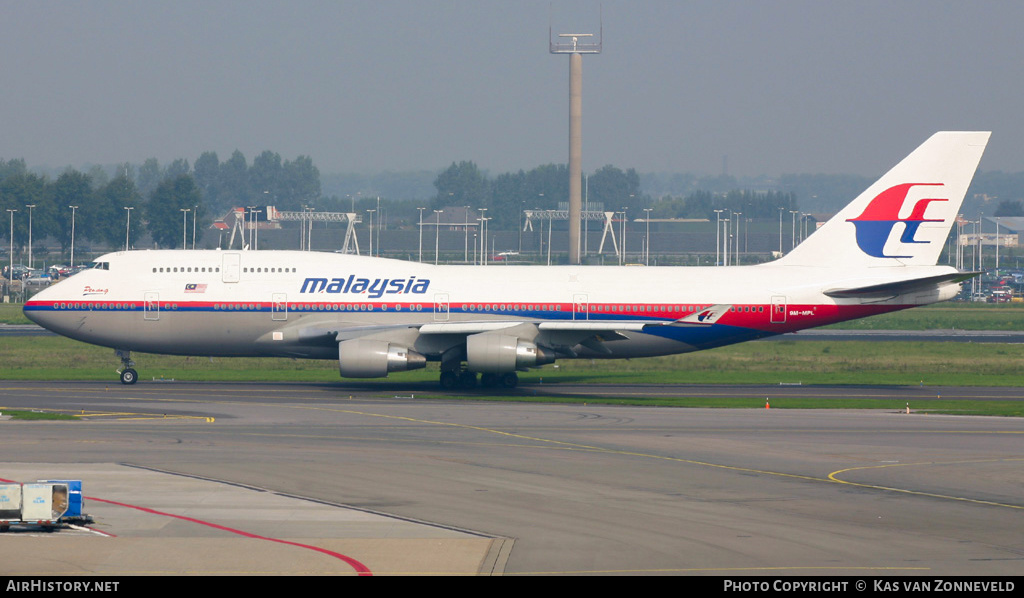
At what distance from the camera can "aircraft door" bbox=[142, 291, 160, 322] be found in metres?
45.5

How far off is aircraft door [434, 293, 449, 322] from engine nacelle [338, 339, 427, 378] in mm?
2582

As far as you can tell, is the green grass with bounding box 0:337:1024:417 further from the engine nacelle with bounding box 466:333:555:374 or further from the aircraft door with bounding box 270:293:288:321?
the aircraft door with bounding box 270:293:288:321

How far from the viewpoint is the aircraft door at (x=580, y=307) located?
45562 mm

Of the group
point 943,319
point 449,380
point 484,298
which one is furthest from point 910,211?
point 943,319

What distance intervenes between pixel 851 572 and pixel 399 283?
104 ft

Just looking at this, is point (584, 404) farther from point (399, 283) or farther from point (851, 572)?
point (851, 572)

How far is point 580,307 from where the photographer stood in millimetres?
45625

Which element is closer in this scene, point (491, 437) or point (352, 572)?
point (352, 572)

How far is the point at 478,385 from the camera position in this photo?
46.9m

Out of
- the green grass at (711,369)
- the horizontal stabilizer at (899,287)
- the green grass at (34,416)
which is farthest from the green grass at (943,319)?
the green grass at (34,416)

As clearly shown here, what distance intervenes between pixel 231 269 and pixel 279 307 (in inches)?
107

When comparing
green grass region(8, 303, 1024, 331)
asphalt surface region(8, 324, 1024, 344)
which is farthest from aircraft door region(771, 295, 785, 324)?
green grass region(8, 303, 1024, 331)
